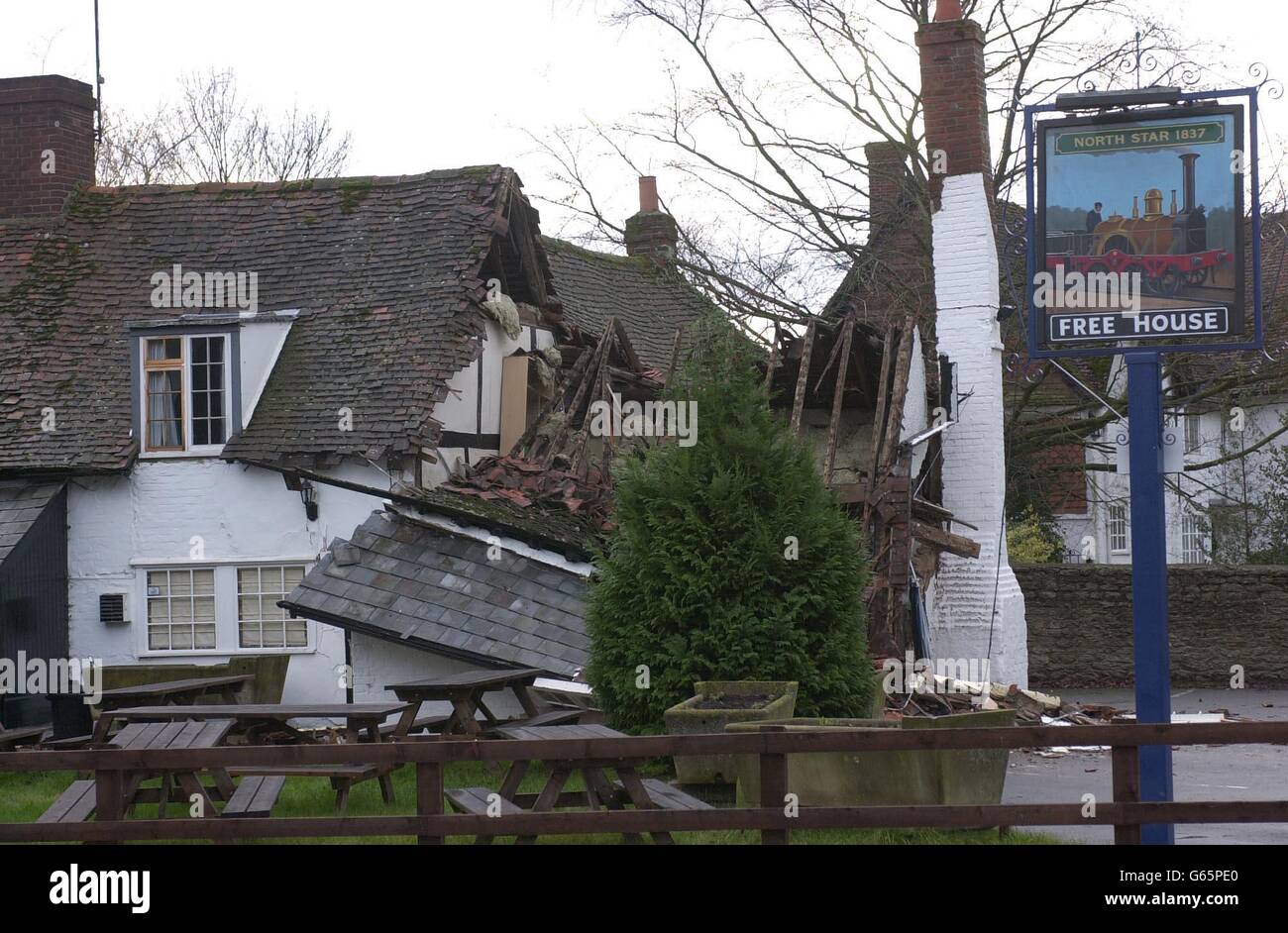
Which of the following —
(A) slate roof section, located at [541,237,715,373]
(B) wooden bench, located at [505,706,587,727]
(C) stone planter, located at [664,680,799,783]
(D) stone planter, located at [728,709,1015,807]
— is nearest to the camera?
(D) stone planter, located at [728,709,1015,807]

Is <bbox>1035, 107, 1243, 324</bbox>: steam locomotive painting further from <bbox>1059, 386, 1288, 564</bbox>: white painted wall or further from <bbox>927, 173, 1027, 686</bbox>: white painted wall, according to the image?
<bbox>1059, 386, 1288, 564</bbox>: white painted wall

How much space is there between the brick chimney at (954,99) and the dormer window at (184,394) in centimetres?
873

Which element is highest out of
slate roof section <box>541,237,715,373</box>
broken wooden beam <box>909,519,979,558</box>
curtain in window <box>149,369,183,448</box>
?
slate roof section <box>541,237,715,373</box>

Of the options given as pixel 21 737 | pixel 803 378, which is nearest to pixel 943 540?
pixel 803 378

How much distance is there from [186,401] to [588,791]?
33.9ft

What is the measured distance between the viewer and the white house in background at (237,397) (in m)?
17.2

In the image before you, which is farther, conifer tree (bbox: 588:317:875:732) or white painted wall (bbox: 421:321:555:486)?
white painted wall (bbox: 421:321:555:486)

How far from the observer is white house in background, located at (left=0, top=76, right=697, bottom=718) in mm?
17188

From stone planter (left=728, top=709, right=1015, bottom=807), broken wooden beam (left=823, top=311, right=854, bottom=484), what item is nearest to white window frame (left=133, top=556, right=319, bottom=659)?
broken wooden beam (left=823, top=311, right=854, bottom=484)

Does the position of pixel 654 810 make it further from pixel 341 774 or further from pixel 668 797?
pixel 341 774

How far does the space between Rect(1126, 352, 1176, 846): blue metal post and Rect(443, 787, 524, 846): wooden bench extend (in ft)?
10.6

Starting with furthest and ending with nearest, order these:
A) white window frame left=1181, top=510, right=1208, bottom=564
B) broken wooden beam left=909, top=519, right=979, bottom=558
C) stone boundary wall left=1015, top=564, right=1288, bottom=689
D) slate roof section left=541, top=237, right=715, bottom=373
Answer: white window frame left=1181, top=510, right=1208, bottom=564 < slate roof section left=541, top=237, right=715, bottom=373 < stone boundary wall left=1015, top=564, right=1288, bottom=689 < broken wooden beam left=909, top=519, right=979, bottom=558
